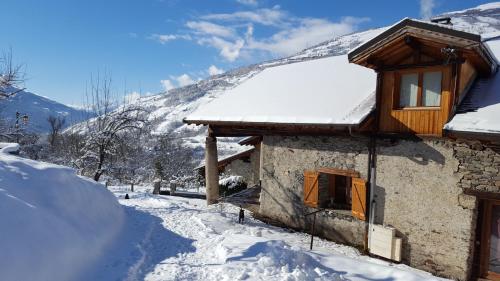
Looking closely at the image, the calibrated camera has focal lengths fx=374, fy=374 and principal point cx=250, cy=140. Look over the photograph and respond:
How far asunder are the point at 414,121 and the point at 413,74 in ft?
3.76

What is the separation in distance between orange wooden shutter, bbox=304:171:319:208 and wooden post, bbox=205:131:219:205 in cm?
374

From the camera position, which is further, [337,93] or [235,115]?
[235,115]

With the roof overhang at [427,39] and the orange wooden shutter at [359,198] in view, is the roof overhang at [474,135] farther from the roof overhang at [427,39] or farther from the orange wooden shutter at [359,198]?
the orange wooden shutter at [359,198]

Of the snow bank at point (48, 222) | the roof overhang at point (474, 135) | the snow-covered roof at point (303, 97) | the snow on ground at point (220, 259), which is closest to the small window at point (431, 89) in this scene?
the roof overhang at point (474, 135)

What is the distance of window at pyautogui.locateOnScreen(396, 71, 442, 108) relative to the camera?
28.9 feet

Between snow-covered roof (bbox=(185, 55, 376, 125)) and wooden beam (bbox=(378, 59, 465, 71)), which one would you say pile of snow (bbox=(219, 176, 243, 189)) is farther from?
wooden beam (bbox=(378, 59, 465, 71))

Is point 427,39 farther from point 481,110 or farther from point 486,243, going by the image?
point 486,243

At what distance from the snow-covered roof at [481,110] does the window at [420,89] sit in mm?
652

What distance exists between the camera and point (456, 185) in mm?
8430

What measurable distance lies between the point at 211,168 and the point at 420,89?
750cm

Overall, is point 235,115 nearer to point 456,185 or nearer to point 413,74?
point 413,74

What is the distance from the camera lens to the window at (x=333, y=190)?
10125 mm

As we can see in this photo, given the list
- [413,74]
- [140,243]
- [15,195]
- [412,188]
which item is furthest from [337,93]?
[15,195]

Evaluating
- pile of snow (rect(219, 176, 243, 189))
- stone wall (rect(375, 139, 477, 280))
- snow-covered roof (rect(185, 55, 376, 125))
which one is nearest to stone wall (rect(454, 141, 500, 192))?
stone wall (rect(375, 139, 477, 280))
